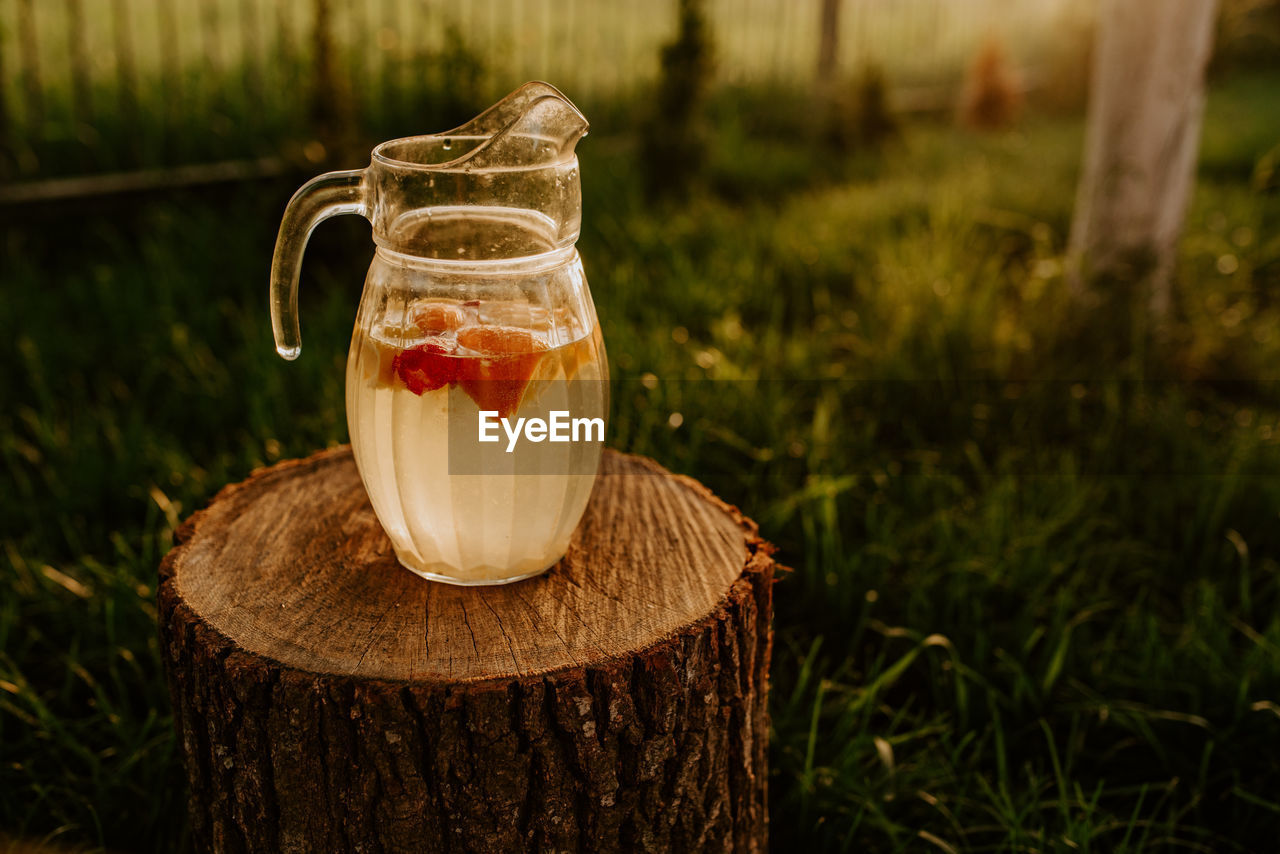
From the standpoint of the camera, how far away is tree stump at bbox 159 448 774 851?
1.21m

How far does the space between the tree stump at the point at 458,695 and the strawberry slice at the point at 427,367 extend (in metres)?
0.28

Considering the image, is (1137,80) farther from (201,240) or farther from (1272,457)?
(201,240)

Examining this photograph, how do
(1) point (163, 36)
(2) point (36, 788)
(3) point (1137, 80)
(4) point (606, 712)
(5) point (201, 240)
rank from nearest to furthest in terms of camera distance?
(4) point (606, 712), (2) point (36, 788), (3) point (1137, 80), (5) point (201, 240), (1) point (163, 36)

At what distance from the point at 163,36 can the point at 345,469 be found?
3703 millimetres

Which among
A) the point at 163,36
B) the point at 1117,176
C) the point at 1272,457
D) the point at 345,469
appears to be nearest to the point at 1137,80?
the point at 1117,176

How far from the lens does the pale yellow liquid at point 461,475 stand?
1.25m

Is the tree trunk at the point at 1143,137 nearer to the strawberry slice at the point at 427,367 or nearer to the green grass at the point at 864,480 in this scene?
the green grass at the point at 864,480

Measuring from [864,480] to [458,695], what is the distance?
1.61m

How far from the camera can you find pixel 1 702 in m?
1.84

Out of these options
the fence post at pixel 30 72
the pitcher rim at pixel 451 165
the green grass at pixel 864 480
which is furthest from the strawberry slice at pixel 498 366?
the fence post at pixel 30 72

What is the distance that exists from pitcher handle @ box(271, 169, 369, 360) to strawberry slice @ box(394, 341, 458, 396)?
163mm

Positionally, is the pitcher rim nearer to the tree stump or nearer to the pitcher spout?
the pitcher spout

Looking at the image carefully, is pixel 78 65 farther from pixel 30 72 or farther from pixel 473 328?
pixel 473 328

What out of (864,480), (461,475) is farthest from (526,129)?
(864,480)
